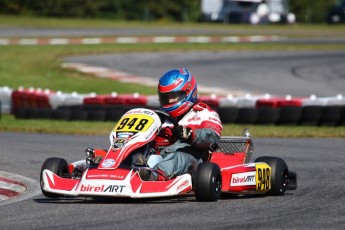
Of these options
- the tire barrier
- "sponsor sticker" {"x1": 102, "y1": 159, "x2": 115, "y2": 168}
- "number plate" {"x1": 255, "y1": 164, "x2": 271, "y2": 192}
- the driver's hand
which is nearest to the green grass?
the tire barrier

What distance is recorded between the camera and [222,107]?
15172 millimetres

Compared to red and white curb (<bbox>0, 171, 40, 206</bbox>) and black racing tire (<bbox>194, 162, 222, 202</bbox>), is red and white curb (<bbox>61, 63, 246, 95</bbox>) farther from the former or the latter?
black racing tire (<bbox>194, 162, 222, 202</bbox>)

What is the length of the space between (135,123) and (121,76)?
14.3 metres

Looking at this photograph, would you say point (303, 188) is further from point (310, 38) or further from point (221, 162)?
point (310, 38)

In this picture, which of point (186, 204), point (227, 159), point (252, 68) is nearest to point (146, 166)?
point (186, 204)

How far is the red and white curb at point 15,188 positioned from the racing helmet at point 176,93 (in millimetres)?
1359

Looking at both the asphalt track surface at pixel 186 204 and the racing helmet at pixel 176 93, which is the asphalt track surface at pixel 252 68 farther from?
the racing helmet at pixel 176 93

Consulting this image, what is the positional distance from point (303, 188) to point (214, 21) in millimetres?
35239

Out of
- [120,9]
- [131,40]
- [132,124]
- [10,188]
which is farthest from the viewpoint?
[120,9]

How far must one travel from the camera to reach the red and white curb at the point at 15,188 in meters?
8.14

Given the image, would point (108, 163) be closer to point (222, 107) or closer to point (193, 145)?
point (193, 145)

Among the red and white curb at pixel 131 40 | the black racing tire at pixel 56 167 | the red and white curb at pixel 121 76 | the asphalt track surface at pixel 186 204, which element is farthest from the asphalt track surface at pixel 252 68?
the black racing tire at pixel 56 167

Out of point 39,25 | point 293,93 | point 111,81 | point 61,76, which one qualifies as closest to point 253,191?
point 293,93

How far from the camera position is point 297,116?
14.5 metres
